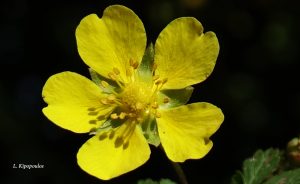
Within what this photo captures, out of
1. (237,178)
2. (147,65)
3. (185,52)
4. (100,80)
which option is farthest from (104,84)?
(237,178)

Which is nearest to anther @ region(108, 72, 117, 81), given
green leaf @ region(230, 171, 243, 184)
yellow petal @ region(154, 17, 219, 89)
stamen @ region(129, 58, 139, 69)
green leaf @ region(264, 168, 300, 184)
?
stamen @ region(129, 58, 139, 69)

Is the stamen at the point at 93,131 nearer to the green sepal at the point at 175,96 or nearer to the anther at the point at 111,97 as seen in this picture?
the anther at the point at 111,97

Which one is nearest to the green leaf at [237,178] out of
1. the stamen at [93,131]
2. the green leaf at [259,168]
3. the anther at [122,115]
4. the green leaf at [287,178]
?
the green leaf at [259,168]

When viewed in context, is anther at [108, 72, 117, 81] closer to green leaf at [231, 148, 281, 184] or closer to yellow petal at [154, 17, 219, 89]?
yellow petal at [154, 17, 219, 89]

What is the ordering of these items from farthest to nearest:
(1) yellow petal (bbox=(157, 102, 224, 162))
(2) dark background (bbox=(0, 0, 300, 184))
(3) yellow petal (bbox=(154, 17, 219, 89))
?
1. (2) dark background (bbox=(0, 0, 300, 184))
2. (3) yellow petal (bbox=(154, 17, 219, 89))
3. (1) yellow petal (bbox=(157, 102, 224, 162))

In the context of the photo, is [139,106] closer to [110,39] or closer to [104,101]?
[104,101]

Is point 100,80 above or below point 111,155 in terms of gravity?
above
